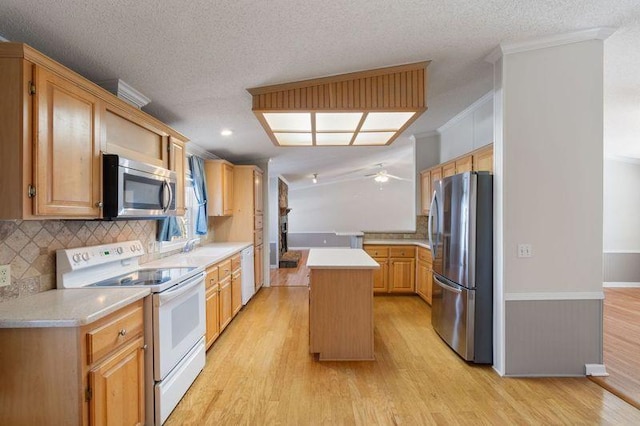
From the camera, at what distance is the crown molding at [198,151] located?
3.88m

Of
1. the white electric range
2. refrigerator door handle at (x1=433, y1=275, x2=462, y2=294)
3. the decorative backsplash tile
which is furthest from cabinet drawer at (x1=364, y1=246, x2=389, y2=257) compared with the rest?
the white electric range

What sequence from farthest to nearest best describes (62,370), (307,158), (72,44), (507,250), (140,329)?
(307,158) < (507,250) < (140,329) < (72,44) < (62,370)

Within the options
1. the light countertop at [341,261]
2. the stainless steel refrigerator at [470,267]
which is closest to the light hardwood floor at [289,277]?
the light countertop at [341,261]

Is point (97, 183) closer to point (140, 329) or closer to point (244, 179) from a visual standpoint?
point (140, 329)

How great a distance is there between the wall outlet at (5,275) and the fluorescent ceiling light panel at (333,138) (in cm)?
268

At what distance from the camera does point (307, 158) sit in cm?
570

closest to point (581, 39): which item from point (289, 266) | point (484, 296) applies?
point (484, 296)

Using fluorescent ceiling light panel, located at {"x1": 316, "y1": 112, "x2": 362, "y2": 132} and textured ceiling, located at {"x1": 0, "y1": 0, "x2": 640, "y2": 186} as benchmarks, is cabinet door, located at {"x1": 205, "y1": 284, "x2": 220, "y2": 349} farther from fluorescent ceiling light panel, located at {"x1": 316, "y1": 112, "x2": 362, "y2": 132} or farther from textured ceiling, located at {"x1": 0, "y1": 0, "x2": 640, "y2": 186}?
fluorescent ceiling light panel, located at {"x1": 316, "y1": 112, "x2": 362, "y2": 132}

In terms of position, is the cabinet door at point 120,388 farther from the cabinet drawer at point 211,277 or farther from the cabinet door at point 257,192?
the cabinet door at point 257,192

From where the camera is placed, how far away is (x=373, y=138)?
360 centimetres

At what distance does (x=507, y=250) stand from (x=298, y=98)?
7.02 feet

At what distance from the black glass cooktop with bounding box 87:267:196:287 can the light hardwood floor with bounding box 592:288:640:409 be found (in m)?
3.33

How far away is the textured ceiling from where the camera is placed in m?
1.55

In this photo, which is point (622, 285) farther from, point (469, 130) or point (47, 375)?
point (47, 375)
